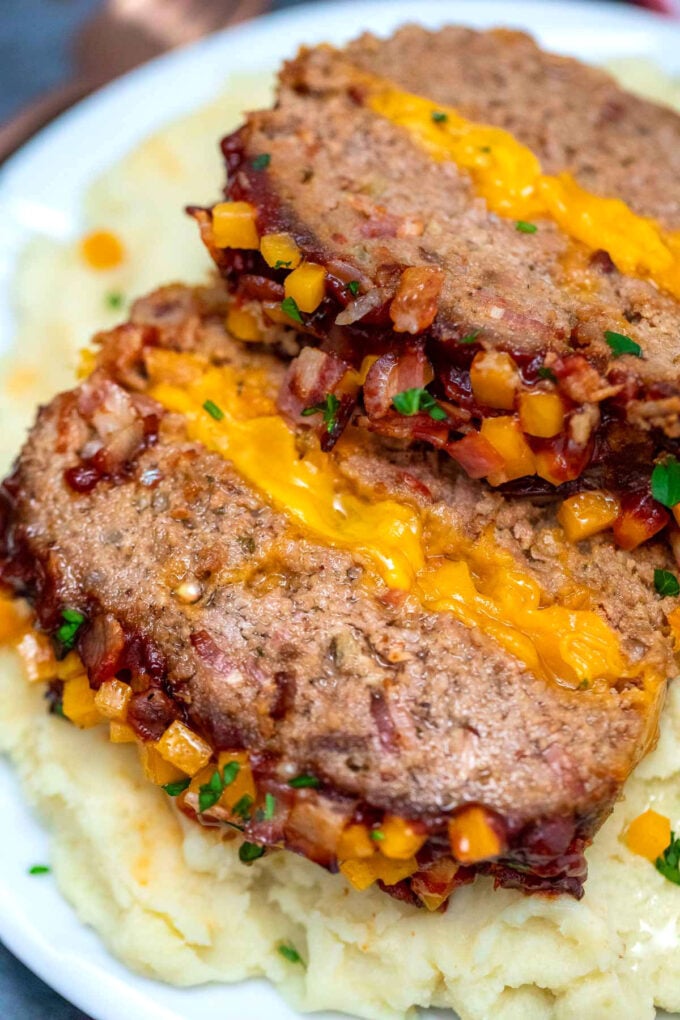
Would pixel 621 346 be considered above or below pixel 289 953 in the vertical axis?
above

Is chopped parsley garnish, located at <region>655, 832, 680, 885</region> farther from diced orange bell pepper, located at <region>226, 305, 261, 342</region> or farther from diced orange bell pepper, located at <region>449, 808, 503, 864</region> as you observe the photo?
diced orange bell pepper, located at <region>226, 305, 261, 342</region>

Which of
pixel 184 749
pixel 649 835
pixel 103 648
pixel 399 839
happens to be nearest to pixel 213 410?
pixel 103 648

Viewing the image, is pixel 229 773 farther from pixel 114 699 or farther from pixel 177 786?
pixel 114 699

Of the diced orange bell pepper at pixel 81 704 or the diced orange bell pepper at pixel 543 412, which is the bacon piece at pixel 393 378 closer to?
the diced orange bell pepper at pixel 543 412

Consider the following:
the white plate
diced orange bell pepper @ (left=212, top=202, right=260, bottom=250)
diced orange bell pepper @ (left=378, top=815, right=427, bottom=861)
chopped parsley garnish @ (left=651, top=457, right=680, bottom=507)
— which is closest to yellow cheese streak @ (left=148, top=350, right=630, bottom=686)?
chopped parsley garnish @ (left=651, top=457, right=680, bottom=507)

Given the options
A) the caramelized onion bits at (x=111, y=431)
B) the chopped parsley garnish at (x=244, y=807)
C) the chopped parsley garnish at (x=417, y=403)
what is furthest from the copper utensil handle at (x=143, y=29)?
the chopped parsley garnish at (x=244, y=807)
